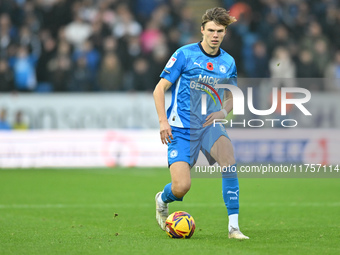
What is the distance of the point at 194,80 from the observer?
24.6ft

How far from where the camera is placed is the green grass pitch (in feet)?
22.2

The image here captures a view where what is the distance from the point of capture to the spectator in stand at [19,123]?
19078 millimetres

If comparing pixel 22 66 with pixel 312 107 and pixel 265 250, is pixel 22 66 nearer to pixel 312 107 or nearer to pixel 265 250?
pixel 312 107

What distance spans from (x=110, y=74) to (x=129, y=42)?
1.15 meters

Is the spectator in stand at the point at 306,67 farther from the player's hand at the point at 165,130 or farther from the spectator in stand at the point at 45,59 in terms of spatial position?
the player's hand at the point at 165,130

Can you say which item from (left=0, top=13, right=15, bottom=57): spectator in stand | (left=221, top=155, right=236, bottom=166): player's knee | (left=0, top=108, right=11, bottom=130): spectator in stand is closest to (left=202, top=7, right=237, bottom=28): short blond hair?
(left=221, top=155, right=236, bottom=166): player's knee

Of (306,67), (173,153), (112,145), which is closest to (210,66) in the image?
(173,153)

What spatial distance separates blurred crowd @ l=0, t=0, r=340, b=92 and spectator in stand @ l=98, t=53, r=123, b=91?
3 cm

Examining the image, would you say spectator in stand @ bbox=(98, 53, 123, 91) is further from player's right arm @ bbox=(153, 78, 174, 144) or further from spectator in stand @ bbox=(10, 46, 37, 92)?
player's right arm @ bbox=(153, 78, 174, 144)

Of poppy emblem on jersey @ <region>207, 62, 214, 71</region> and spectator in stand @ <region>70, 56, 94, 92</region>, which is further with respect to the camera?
spectator in stand @ <region>70, 56, 94, 92</region>

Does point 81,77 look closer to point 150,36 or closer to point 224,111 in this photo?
point 150,36

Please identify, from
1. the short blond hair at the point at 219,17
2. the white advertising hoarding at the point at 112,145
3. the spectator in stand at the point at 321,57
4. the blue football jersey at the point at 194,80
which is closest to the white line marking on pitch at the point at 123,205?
the blue football jersey at the point at 194,80

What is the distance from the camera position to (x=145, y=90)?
19.5 m

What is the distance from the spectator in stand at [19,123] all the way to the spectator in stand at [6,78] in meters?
0.81
